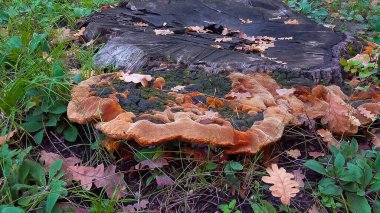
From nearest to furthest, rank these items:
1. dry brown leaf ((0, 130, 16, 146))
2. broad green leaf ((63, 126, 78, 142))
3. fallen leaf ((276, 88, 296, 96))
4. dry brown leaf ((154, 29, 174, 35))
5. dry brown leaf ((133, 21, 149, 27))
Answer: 1. dry brown leaf ((0, 130, 16, 146))
2. broad green leaf ((63, 126, 78, 142))
3. fallen leaf ((276, 88, 296, 96))
4. dry brown leaf ((154, 29, 174, 35))
5. dry brown leaf ((133, 21, 149, 27))

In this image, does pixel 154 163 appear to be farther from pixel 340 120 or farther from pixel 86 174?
pixel 340 120

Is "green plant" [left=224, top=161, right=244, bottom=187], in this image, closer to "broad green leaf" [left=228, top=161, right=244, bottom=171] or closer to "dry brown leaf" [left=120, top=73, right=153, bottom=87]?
"broad green leaf" [left=228, top=161, right=244, bottom=171]

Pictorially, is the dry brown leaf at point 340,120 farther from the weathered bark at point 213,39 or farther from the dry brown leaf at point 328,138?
the weathered bark at point 213,39

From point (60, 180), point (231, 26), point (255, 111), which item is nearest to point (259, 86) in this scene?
point (255, 111)

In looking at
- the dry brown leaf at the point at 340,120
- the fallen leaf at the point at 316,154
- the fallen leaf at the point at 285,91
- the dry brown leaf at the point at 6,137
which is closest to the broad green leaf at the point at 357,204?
the fallen leaf at the point at 316,154

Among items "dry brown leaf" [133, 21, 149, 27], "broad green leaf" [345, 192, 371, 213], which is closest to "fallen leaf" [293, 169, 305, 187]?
"broad green leaf" [345, 192, 371, 213]

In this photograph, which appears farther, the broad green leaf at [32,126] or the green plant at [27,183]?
the broad green leaf at [32,126]
